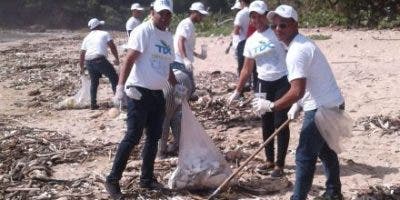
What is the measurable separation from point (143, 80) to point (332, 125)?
1721mm

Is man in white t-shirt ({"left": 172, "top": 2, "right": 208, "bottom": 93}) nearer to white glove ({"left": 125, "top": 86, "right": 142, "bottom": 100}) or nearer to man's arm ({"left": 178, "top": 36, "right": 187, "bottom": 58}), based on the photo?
man's arm ({"left": 178, "top": 36, "right": 187, "bottom": 58})

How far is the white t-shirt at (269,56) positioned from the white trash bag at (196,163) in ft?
3.12

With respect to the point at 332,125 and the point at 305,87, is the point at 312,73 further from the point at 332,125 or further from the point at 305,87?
the point at 332,125

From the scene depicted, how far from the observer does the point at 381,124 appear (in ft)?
26.0

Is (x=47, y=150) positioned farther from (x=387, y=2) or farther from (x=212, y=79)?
(x=387, y=2)

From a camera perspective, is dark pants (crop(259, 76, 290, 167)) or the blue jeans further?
dark pants (crop(259, 76, 290, 167))

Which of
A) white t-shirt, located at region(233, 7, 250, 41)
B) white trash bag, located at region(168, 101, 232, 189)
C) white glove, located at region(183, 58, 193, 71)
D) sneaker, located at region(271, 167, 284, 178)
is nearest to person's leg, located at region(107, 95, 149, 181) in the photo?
white trash bag, located at region(168, 101, 232, 189)

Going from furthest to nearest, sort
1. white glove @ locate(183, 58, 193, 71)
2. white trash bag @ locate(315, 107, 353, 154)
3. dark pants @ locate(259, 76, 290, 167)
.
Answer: white glove @ locate(183, 58, 193, 71), dark pants @ locate(259, 76, 290, 167), white trash bag @ locate(315, 107, 353, 154)

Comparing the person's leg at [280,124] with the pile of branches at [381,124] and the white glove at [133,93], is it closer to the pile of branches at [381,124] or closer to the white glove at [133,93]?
the white glove at [133,93]

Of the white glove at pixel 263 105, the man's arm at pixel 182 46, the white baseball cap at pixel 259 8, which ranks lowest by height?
the white glove at pixel 263 105

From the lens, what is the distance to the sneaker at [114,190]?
5.58 meters

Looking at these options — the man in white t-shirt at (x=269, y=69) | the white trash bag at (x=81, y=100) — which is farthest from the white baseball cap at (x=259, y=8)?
the white trash bag at (x=81, y=100)

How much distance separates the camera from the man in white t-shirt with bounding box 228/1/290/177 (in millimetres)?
6266

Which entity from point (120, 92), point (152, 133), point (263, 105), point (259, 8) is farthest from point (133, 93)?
point (259, 8)
